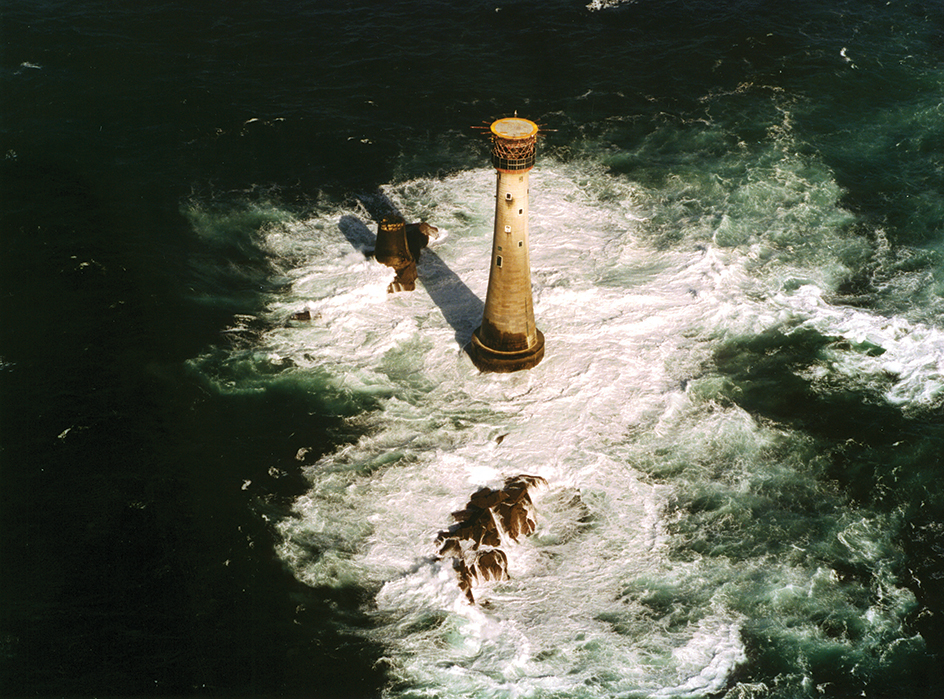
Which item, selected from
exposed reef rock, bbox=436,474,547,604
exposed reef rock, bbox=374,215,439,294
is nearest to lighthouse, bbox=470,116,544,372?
exposed reef rock, bbox=374,215,439,294

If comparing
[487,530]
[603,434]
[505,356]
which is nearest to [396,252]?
[505,356]

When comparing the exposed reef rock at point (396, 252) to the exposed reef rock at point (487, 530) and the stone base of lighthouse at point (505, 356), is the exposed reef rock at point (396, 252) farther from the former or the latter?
the exposed reef rock at point (487, 530)

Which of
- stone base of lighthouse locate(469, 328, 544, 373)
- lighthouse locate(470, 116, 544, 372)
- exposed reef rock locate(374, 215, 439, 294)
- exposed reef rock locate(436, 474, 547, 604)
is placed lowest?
exposed reef rock locate(436, 474, 547, 604)

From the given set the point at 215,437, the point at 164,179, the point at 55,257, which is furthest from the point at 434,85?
the point at 215,437

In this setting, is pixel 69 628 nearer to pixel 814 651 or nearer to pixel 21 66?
pixel 814 651

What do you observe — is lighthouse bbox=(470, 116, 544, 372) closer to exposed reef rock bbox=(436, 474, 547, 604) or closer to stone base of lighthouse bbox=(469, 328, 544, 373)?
stone base of lighthouse bbox=(469, 328, 544, 373)

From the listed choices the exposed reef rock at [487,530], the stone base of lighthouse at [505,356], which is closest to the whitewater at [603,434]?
the exposed reef rock at [487,530]

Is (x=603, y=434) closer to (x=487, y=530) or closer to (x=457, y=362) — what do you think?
(x=487, y=530)
